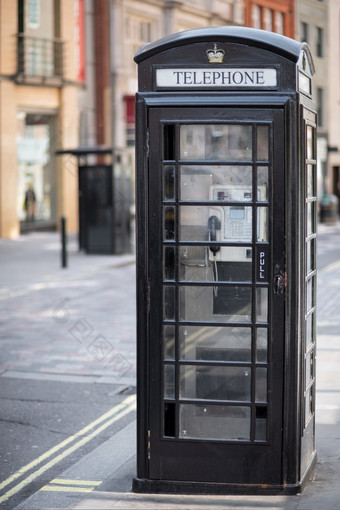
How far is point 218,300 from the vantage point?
489 cm

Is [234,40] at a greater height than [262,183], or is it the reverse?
[234,40]

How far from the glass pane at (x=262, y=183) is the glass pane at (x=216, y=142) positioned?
0.33 feet

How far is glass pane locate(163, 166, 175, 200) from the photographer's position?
486cm

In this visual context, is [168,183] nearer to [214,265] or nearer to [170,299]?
[214,265]

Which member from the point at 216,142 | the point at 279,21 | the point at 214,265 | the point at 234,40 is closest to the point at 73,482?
the point at 214,265

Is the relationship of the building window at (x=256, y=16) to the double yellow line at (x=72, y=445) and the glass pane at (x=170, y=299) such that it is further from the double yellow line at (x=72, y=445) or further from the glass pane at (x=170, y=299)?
the glass pane at (x=170, y=299)

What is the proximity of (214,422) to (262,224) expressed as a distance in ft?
3.83

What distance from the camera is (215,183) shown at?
4.86 meters

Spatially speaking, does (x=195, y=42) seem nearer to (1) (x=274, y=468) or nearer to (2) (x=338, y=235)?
(1) (x=274, y=468)

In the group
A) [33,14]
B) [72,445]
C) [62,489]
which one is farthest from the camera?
[33,14]

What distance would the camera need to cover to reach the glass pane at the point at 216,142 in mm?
4789

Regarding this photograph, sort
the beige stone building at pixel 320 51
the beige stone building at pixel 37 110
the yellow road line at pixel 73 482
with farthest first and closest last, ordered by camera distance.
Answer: the beige stone building at pixel 320 51
the beige stone building at pixel 37 110
the yellow road line at pixel 73 482

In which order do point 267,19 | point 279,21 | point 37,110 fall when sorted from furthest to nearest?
1. point 279,21
2. point 267,19
3. point 37,110

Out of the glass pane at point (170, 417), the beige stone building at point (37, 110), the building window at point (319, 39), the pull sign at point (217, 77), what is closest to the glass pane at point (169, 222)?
the pull sign at point (217, 77)
